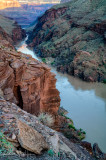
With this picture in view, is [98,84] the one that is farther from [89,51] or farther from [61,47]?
[61,47]

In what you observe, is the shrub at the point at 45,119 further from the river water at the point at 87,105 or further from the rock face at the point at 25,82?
the river water at the point at 87,105

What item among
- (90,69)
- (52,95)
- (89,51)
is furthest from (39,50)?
(52,95)

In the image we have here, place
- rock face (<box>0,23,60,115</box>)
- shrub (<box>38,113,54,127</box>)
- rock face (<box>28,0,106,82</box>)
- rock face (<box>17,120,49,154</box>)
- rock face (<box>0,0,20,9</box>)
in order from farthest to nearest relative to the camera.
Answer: rock face (<box>0,0,20,9</box>), rock face (<box>28,0,106,82</box>), shrub (<box>38,113,54,127</box>), rock face (<box>0,23,60,115</box>), rock face (<box>17,120,49,154</box>)

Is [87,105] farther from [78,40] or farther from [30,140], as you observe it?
[78,40]

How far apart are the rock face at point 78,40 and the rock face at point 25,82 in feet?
56.5

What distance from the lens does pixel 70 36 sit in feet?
139

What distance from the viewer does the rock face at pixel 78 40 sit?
30.6 m

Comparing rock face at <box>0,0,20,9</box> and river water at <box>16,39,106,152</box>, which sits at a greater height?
rock face at <box>0,0,20,9</box>

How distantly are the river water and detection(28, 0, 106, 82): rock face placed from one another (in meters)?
2.68

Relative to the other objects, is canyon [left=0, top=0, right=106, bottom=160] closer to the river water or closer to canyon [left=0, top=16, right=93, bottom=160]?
canyon [left=0, top=16, right=93, bottom=160]

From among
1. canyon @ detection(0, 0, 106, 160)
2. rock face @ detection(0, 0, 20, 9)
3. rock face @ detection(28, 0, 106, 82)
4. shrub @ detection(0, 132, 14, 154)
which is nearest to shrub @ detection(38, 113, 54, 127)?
canyon @ detection(0, 0, 106, 160)

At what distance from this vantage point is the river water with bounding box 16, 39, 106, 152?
1492cm

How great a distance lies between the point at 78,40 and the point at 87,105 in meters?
23.0

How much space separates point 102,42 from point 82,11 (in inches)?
648
